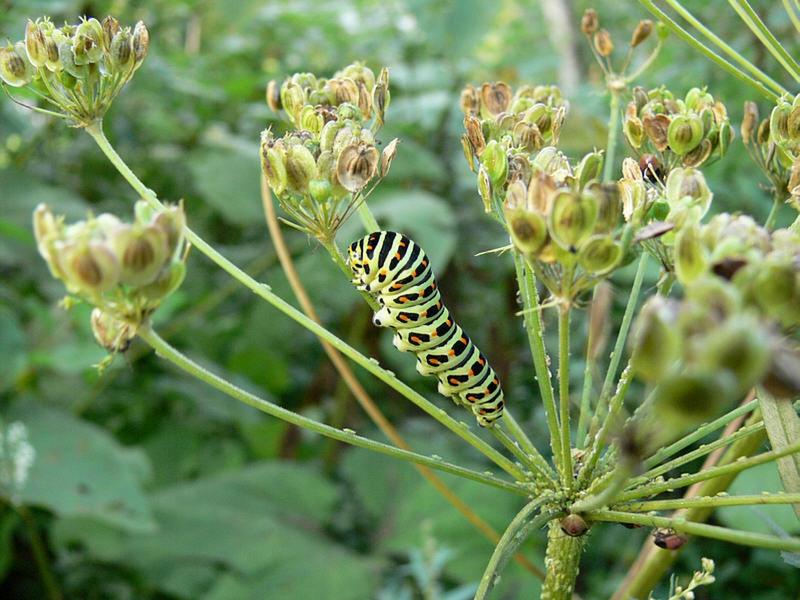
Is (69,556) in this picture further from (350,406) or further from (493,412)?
(493,412)

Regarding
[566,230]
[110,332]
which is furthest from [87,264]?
[566,230]

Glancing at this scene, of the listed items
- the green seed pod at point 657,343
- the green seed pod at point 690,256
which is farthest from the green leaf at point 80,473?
the green seed pod at point 657,343

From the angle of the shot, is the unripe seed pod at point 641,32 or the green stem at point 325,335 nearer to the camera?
the green stem at point 325,335

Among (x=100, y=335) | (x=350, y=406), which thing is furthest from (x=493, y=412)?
(x=350, y=406)

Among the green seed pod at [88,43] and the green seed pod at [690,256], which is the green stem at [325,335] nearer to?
the green seed pod at [88,43]

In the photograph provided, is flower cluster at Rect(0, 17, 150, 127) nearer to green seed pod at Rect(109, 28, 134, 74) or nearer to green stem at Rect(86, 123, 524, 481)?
green seed pod at Rect(109, 28, 134, 74)

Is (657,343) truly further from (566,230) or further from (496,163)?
(496,163)
